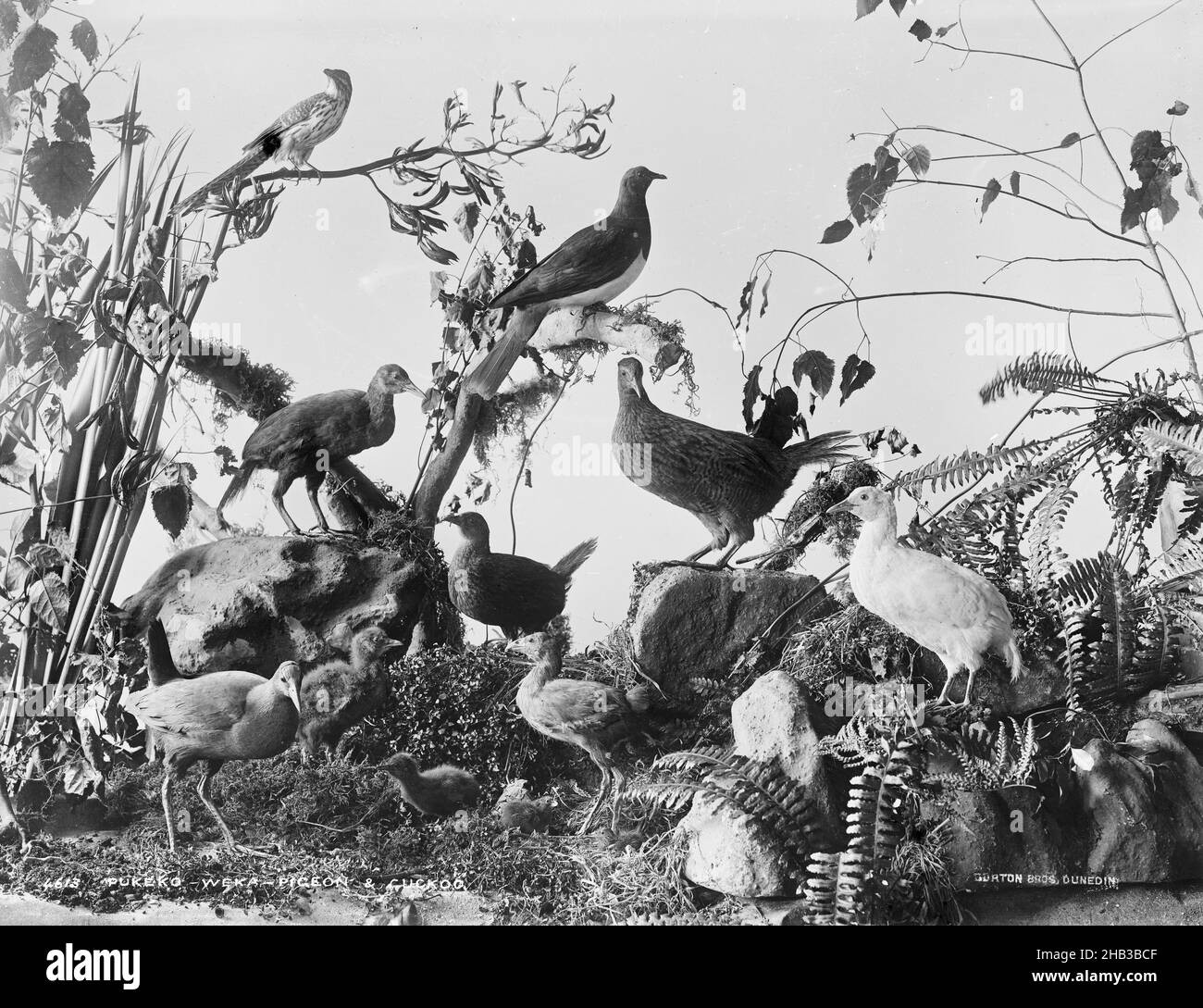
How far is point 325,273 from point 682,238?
0.91 meters

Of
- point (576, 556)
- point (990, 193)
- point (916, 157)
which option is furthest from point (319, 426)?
point (990, 193)

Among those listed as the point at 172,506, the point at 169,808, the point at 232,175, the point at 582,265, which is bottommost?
the point at 169,808

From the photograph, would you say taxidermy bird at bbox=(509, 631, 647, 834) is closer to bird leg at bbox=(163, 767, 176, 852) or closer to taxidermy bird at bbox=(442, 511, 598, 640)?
taxidermy bird at bbox=(442, 511, 598, 640)

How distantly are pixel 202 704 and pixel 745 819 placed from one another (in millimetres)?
1267

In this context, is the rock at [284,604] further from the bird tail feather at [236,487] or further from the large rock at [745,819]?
the large rock at [745,819]

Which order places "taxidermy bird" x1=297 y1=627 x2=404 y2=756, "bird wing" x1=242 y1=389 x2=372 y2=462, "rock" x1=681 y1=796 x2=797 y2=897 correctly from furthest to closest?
"bird wing" x1=242 y1=389 x2=372 y2=462 → "taxidermy bird" x1=297 y1=627 x2=404 y2=756 → "rock" x1=681 y1=796 x2=797 y2=897

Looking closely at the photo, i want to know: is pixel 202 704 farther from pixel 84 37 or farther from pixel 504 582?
pixel 84 37

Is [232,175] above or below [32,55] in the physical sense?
below

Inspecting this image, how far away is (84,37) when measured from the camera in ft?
8.61

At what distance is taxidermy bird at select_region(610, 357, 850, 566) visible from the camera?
249cm

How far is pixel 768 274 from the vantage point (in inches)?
101

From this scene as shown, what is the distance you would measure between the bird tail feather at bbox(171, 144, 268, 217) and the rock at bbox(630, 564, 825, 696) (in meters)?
1.48

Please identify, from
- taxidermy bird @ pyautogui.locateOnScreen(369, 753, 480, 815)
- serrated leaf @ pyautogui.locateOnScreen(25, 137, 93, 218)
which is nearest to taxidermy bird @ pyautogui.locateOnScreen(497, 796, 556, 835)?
taxidermy bird @ pyautogui.locateOnScreen(369, 753, 480, 815)
